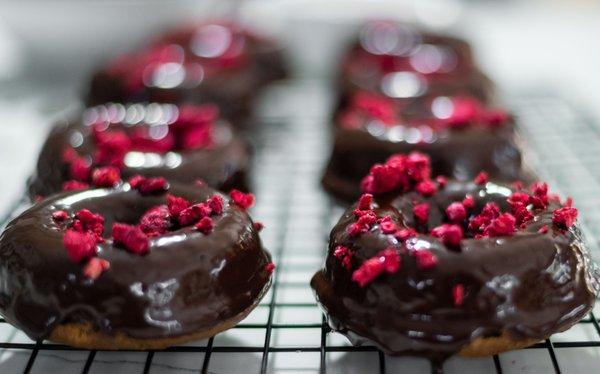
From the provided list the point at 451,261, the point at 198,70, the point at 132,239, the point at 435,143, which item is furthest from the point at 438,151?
the point at 198,70

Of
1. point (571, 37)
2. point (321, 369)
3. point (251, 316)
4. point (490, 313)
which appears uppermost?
point (490, 313)

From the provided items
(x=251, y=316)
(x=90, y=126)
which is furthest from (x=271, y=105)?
(x=251, y=316)

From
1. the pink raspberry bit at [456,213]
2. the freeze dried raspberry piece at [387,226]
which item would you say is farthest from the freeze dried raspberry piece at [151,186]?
the pink raspberry bit at [456,213]

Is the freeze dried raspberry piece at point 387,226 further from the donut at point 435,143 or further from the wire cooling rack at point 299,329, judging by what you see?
the donut at point 435,143

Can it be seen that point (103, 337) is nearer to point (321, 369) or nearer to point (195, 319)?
point (195, 319)

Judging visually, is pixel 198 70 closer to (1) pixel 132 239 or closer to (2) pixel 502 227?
(1) pixel 132 239

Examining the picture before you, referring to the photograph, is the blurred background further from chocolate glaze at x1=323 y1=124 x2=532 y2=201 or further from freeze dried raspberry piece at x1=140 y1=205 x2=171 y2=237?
freeze dried raspberry piece at x1=140 y1=205 x2=171 y2=237

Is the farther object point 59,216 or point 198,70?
point 198,70
